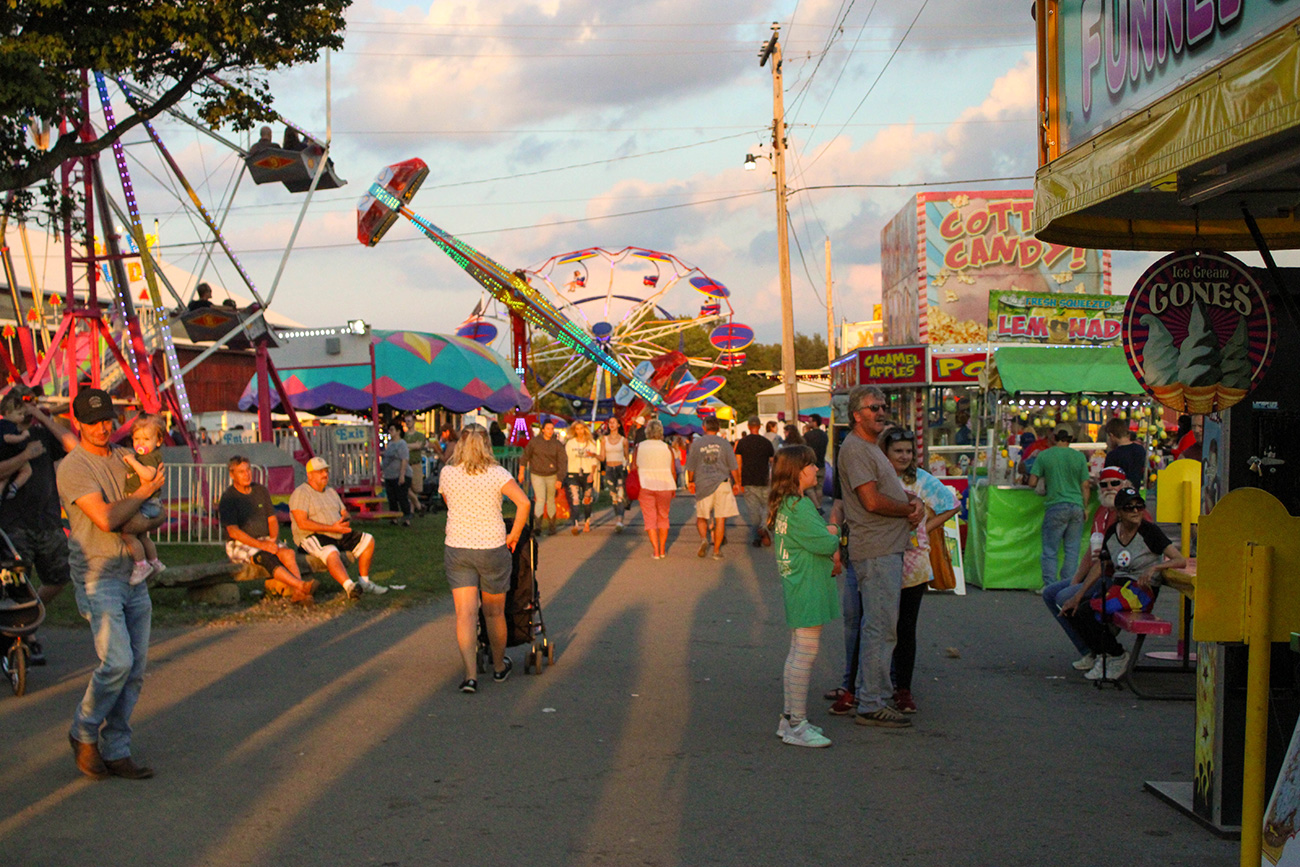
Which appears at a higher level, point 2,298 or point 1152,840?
point 2,298

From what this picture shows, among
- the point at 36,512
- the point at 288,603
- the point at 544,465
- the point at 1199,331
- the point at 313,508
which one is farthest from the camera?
the point at 544,465

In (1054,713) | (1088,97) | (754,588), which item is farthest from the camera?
(754,588)

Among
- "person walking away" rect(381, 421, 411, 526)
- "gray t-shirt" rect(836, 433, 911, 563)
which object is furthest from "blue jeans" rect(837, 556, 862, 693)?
"person walking away" rect(381, 421, 411, 526)

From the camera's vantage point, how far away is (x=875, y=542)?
22.4ft

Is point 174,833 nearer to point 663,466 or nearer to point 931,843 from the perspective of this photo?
point 931,843

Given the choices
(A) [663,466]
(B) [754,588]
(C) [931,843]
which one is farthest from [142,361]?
(C) [931,843]

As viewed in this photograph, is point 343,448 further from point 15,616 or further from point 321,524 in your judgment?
point 15,616

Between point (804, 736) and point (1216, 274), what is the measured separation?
121 inches

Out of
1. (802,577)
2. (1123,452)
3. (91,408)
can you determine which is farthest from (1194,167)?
(1123,452)

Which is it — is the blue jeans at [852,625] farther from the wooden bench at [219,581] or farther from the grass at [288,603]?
the wooden bench at [219,581]

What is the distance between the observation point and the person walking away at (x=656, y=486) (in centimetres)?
1560

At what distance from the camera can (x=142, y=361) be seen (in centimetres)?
1686

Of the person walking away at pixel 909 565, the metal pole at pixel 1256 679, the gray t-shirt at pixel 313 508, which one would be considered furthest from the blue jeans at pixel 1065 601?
the gray t-shirt at pixel 313 508

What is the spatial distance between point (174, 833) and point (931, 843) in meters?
3.11
